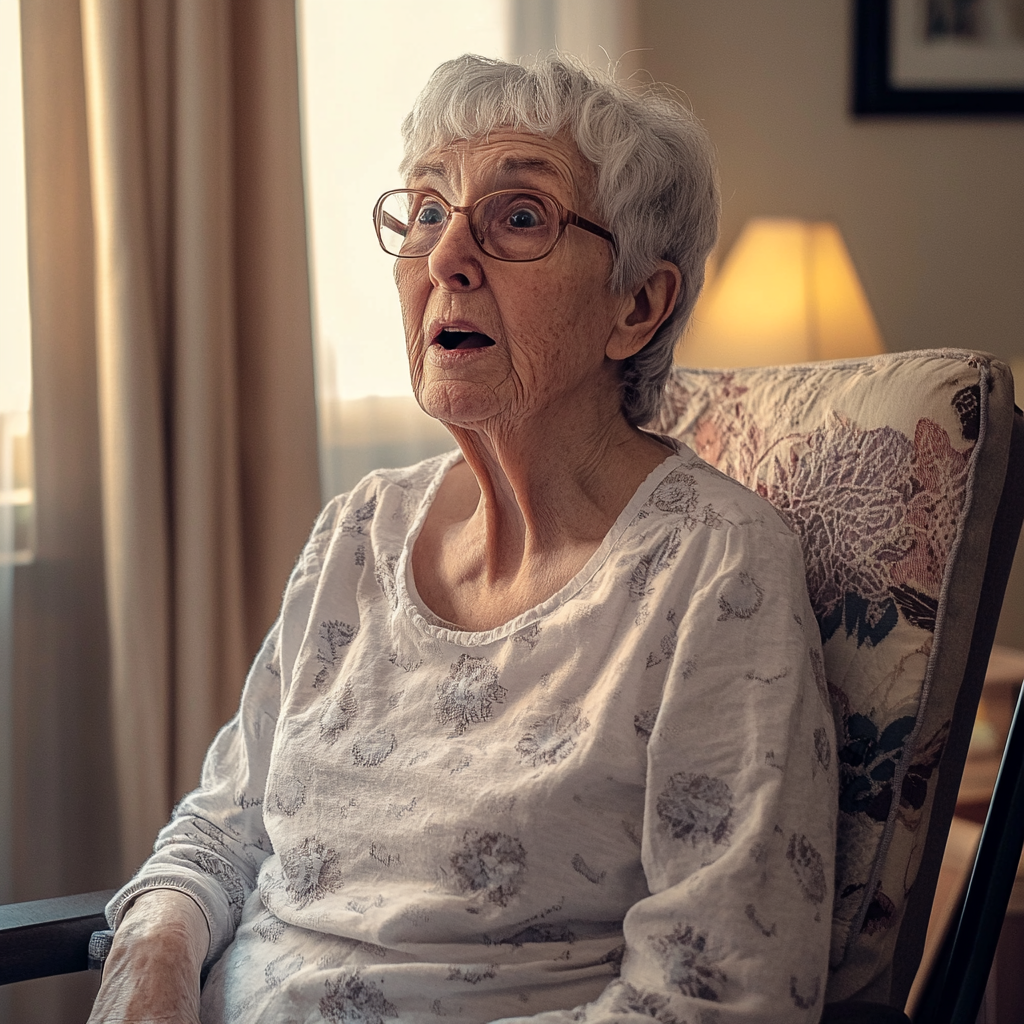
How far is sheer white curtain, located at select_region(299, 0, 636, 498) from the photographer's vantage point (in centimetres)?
208

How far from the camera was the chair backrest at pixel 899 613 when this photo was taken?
966 millimetres

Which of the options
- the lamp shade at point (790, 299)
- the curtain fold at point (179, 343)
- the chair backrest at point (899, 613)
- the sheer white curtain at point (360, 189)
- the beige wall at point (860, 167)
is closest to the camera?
the chair backrest at point (899, 613)

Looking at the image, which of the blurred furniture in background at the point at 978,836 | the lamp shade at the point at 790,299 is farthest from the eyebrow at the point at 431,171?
the blurred furniture in background at the point at 978,836

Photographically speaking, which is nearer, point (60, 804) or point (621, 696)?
point (621, 696)

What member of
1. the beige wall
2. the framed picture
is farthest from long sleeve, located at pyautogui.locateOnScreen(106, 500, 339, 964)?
the framed picture

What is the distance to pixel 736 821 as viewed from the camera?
864 millimetres

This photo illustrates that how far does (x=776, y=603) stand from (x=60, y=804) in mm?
1481

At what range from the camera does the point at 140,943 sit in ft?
3.43

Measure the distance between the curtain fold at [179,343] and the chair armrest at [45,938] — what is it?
71 centimetres

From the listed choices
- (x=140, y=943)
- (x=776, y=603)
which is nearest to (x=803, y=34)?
(x=776, y=603)

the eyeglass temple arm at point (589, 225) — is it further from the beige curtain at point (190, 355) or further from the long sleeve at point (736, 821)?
the beige curtain at point (190, 355)

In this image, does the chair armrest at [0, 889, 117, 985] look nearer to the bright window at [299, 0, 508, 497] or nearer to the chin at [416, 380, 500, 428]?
the chin at [416, 380, 500, 428]

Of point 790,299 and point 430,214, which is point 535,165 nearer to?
point 430,214

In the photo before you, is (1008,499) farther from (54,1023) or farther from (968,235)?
(968,235)
